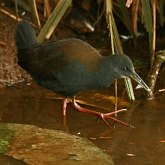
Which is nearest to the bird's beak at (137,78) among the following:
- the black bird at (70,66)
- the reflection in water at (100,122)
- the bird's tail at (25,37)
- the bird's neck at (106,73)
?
the black bird at (70,66)

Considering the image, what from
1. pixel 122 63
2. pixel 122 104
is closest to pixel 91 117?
pixel 122 104

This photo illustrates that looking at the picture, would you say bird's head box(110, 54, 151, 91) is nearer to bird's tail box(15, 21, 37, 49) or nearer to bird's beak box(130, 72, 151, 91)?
bird's beak box(130, 72, 151, 91)

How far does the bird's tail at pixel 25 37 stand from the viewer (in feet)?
15.4

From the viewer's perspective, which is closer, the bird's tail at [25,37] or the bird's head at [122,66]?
the bird's head at [122,66]

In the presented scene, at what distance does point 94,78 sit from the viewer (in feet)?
14.9

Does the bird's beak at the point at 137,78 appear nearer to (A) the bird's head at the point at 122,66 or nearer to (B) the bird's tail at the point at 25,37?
(A) the bird's head at the point at 122,66

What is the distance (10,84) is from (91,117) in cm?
104

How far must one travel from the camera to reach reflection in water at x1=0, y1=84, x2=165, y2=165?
177 inches

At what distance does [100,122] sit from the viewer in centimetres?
505

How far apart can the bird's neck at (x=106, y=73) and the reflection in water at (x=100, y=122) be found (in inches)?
18.9

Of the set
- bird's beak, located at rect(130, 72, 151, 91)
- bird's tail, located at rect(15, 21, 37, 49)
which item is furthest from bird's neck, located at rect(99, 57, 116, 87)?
bird's tail, located at rect(15, 21, 37, 49)

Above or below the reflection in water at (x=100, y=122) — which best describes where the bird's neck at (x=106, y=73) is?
above

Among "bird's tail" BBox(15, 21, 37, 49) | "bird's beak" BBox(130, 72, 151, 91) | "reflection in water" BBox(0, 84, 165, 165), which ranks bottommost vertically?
"reflection in water" BBox(0, 84, 165, 165)

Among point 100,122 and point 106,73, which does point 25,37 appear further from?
point 100,122
